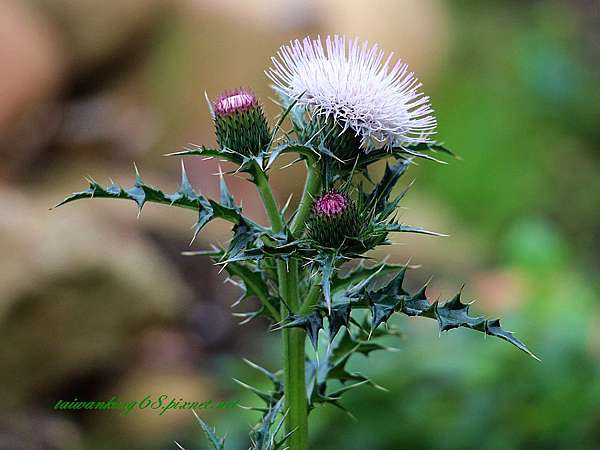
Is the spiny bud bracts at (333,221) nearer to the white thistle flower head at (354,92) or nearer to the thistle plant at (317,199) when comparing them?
the thistle plant at (317,199)

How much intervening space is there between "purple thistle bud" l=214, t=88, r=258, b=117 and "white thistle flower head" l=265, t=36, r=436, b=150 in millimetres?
96

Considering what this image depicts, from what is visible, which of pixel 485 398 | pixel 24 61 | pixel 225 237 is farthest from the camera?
pixel 24 61

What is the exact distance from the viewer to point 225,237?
609 centimetres

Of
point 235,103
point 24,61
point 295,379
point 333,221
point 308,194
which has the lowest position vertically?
point 295,379

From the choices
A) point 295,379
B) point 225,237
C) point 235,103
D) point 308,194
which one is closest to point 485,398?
point 295,379

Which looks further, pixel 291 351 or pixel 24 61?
pixel 24 61

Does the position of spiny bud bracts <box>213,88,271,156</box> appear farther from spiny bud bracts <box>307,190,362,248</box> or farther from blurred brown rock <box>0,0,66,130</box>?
blurred brown rock <box>0,0,66,130</box>

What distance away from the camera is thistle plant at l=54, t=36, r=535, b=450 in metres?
1.85

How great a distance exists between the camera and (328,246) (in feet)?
6.11

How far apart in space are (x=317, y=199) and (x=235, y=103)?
304mm

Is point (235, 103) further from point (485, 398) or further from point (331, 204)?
point (485, 398)

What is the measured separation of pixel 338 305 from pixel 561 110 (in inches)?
357

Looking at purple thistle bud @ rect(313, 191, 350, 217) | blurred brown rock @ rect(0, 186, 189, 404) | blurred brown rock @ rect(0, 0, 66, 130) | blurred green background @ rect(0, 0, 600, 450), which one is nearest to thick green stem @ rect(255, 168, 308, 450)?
purple thistle bud @ rect(313, 191, 350, 217)

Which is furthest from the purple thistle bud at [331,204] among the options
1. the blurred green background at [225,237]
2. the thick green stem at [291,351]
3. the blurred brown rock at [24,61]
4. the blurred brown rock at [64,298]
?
the blurred brown rock at [24,61]
